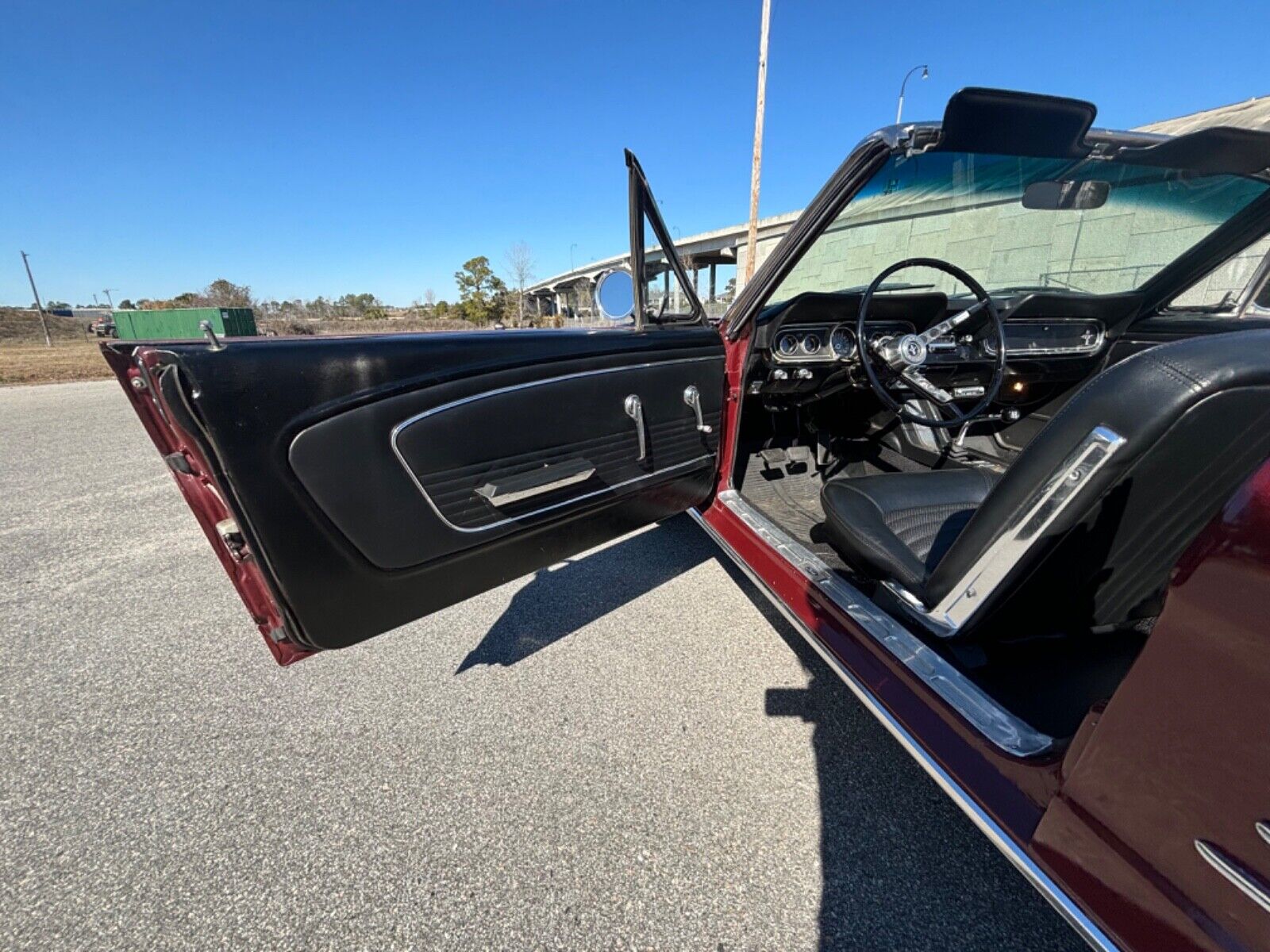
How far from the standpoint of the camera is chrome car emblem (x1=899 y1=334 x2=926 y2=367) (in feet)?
6.76

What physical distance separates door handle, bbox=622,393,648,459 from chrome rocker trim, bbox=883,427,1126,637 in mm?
944

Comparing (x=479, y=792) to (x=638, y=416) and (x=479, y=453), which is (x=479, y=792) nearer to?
(x=479, y=453)

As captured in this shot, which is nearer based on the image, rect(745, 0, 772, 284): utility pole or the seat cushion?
the seat cushion

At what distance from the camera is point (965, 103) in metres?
1.32

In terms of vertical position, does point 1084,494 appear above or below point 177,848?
above

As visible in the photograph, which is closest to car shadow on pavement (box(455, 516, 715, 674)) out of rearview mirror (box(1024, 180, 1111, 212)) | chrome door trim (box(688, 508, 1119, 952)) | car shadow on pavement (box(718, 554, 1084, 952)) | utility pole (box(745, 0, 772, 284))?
car shadow on pavement (box(718, 554, 1084, 952))

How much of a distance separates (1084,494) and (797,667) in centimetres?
134

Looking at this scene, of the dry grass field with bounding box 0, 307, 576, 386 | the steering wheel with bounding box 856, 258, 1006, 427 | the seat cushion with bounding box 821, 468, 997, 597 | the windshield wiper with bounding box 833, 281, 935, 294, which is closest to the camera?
the seat cushion with bounding box 821, 468, 997, 597

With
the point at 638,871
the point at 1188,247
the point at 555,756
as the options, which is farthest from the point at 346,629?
the point at 1188,247

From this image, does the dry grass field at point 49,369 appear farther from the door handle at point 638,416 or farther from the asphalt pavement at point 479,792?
the door handle at point 638,416

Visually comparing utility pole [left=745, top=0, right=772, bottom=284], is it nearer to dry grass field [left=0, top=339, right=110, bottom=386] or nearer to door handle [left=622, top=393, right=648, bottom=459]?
door handle [left=622, top=393, right=648, bottom=459]

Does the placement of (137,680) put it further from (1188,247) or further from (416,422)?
(1188,247)

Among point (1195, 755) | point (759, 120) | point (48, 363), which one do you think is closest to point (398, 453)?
point (1195, 755)

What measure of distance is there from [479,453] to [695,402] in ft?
2.76
